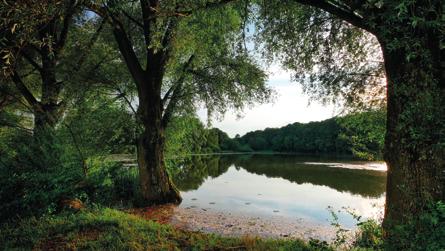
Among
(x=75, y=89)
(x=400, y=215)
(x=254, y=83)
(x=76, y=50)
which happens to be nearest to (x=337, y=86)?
(x=400, y=215)

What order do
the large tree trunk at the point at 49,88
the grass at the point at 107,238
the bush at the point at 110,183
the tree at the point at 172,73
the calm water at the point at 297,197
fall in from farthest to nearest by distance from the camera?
1. the calm water at the point at 297,197
2. the large tree trunk at the point at 49,88
3. the tree at the point at 172,73
4. the bush at the point at 110,183
5. the grass at the point at 107,238

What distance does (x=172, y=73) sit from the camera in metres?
18.2

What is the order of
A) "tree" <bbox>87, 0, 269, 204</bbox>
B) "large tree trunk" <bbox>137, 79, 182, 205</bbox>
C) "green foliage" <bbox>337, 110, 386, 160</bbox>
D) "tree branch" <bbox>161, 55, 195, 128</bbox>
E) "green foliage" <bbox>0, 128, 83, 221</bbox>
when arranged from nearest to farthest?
"green foliage" <bbox>0, 128, 83, 221</bbox>, "green foliage" <bbox>337, 110, 386, 160</bbox>, "tree" <bbox>87, 0, 269, 204</bbox>, "large tree trunk" <bbox>137, 79, 182, 205</bbox>, "tree branch" <bbox>161, 55, 195, 128</bbox>

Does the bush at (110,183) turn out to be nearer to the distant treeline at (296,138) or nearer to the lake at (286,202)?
the lake at (286,202)

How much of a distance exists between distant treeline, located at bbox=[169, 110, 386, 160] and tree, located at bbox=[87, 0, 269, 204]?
212 cm

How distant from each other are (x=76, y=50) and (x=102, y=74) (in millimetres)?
1860

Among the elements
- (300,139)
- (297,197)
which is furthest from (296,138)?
(297,197)

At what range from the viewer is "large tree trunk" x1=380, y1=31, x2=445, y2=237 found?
4398mm

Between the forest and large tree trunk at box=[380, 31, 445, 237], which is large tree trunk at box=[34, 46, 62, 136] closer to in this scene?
the forest

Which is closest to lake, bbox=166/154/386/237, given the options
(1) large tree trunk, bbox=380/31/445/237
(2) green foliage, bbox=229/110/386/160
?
(1) large tree trunk, bbox=380/31/445/237

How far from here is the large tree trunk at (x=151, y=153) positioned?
573 inches

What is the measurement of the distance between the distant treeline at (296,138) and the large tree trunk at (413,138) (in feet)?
10.9

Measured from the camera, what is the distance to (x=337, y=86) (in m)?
10.8

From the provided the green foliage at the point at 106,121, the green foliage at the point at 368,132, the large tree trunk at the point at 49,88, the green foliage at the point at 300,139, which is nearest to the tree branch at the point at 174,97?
the green foliage at the point at 106,121
